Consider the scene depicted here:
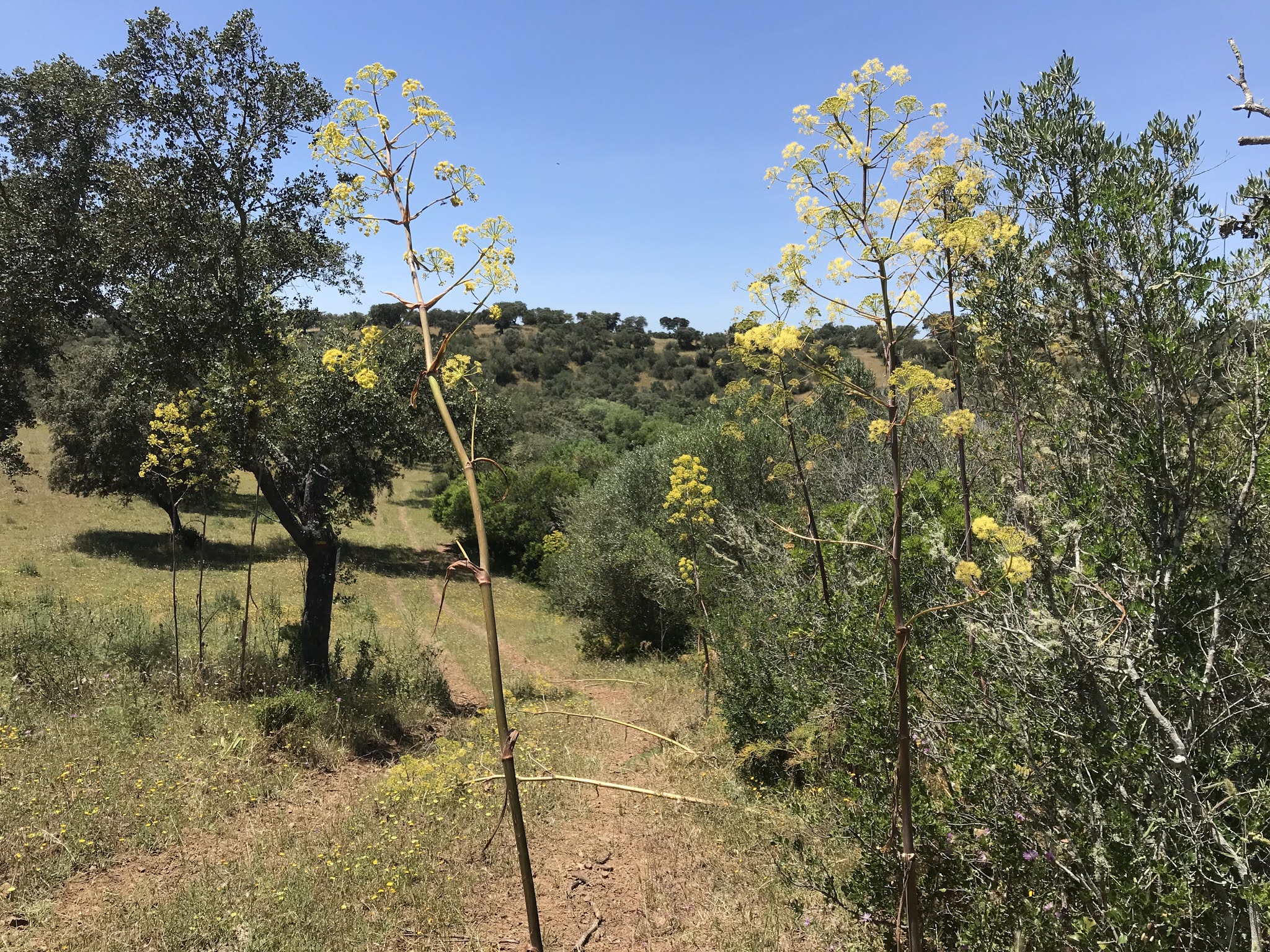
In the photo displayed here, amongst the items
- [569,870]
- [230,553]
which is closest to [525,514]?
[230,553]

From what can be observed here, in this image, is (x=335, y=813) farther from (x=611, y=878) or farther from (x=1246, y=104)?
(x=1246, y=104)

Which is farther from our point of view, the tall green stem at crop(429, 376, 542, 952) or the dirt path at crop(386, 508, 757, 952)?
the dirt path at crop(386, 508, 757, 952)

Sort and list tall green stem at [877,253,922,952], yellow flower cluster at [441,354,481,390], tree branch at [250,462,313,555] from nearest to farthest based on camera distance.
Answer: yellow flower cluster at [441,354,481,390]
tall green stem at [877,253,922,952]
tree branch at [250,462,313,555]

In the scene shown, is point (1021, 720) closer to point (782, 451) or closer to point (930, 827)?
point (930, 827)

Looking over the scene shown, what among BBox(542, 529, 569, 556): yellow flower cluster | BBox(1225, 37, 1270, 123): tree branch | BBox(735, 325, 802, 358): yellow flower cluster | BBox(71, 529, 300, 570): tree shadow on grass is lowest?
BBox(71, 529, 300, 570): tree shadow on grass

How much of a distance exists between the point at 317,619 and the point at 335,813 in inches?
153

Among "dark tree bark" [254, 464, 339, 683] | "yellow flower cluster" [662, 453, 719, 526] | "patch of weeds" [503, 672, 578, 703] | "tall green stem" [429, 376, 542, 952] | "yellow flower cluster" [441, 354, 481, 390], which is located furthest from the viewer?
"patch of weeds" [503, 672, 578, 703]

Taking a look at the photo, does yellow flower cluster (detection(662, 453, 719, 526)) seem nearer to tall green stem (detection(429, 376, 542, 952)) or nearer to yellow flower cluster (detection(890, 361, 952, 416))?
yellow flower cluster (detection(890, 361, 952, 416))

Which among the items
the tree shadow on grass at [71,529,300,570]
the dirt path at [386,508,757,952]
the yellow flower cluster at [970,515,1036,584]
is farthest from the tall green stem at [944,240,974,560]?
the tree shadow on grass at [71,529,300,570]

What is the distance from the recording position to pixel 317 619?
10094 millimetres

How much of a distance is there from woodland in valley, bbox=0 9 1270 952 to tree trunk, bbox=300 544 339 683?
66 mm

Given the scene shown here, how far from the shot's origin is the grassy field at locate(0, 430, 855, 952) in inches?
188

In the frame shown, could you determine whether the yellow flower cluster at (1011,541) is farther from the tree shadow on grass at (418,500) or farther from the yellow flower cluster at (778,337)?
the tree shadow on grass at (418,500)

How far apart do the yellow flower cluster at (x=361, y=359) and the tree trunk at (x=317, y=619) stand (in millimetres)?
8897
